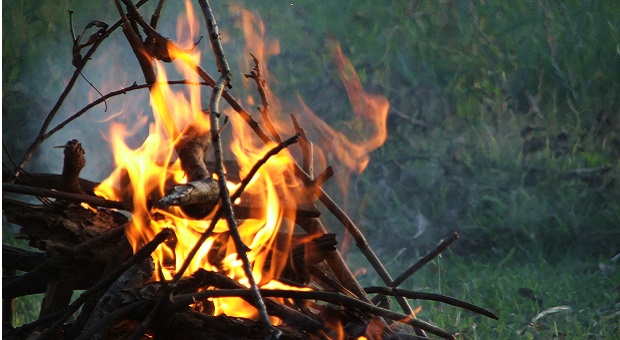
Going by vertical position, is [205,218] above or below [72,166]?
below

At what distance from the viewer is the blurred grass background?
4.59 metres

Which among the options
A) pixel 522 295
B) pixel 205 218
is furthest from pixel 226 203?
pixel 522 295

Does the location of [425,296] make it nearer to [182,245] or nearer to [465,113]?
[182,245]

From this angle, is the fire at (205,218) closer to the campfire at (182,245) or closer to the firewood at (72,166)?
the campfire at (182,245)

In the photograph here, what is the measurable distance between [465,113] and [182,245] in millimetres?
3305

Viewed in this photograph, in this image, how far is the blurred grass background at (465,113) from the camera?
459 cm

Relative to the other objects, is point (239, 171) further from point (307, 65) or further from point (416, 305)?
point (307, 65)

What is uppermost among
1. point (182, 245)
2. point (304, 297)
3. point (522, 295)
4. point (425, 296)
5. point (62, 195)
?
point (62, 195)

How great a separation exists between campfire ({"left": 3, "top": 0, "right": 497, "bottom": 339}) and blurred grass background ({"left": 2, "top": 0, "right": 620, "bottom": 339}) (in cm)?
184

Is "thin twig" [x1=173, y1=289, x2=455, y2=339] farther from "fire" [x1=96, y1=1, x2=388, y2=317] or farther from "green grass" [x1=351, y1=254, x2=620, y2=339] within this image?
"green grass" [x1=351, y1=254, x2=620, y2=339]

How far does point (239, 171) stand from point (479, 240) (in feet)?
8.01

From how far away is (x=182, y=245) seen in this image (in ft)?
7.28

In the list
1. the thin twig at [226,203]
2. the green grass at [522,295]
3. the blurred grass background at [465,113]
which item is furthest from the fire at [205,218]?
the blurred grass background at [465,113]

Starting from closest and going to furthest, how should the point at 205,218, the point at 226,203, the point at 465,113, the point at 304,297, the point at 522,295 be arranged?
the point at 226,203 → the point at 304,297 → the point at 205,218 → the point at 522,295 → the point at 465,113
